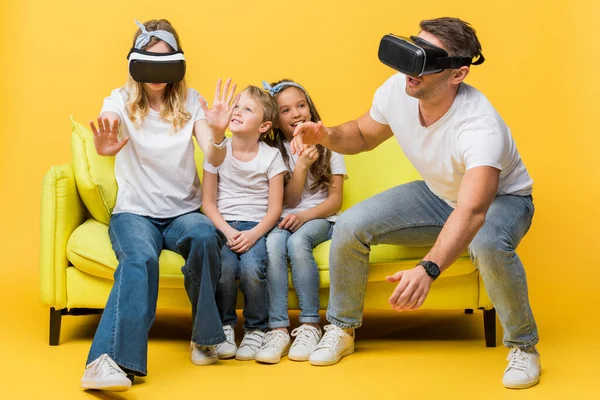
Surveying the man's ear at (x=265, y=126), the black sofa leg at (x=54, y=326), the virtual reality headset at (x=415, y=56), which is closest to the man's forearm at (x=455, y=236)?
the virtual reality headset at (x=415, y=56)

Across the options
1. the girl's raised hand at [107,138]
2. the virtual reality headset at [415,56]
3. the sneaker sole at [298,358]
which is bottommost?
the sneaker sole at [298,358]

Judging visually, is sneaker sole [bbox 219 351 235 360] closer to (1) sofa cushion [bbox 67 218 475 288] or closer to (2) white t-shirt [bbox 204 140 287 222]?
(1) sofa cushion [bbox 67 218 475 288]

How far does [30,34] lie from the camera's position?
5719 mm

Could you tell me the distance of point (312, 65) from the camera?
18.5ft

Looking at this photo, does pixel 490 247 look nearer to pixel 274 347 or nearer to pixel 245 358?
pixel 274 347

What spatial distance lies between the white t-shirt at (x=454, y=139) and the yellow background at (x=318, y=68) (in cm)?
146

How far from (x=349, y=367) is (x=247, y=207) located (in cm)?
81

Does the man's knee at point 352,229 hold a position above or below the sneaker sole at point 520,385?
above

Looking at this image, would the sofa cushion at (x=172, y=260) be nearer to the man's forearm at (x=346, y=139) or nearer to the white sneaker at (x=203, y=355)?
the white sneaker at (x=203, y=355)

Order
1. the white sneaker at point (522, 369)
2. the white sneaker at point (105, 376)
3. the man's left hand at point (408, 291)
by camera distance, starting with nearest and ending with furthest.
Answer: the man's left hand at point (408, 291) < the white sneaker at point (105, 376) < the white sneaker at point (522, 369)

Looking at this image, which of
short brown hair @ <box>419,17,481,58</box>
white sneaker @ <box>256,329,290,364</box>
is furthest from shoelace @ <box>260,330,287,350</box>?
short brown hair @ <box>419,17,481,58</box>

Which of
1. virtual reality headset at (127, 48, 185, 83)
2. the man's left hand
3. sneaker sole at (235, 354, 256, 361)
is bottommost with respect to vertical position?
Answer: sneaker sole at (235, 354, 256, 361)

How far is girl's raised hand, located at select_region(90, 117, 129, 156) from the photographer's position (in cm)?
414

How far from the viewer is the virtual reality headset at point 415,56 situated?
372 cm
